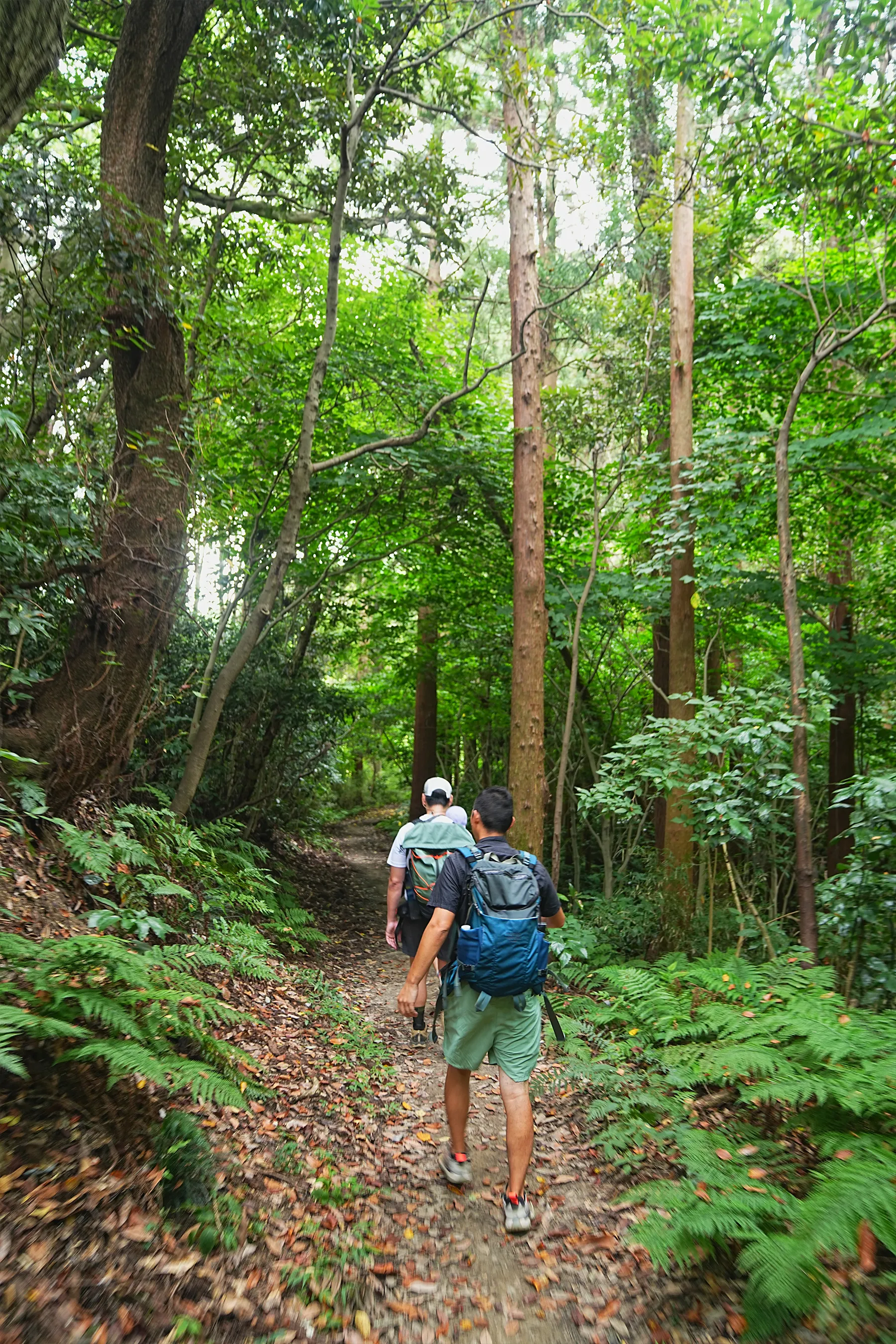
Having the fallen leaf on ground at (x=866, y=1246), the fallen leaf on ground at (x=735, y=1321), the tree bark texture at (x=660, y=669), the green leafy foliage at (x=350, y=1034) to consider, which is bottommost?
the green leafy foliage at (x=350, y=1034)

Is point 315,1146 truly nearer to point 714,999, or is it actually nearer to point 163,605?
point 714,999

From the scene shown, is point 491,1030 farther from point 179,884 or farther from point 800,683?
point 800,683

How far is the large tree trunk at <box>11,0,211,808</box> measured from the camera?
18.2 ft

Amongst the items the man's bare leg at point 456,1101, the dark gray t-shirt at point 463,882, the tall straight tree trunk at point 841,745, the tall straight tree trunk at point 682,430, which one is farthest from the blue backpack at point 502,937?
the tall straight tree trunk at point 841,745

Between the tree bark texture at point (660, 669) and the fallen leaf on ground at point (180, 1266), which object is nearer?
the fallen leaf on ground at point (180, 1266)

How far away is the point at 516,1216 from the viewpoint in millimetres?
3271

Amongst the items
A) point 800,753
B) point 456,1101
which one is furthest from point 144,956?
point 800,753

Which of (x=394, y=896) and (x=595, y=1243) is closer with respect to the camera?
(x=595, y=1243)

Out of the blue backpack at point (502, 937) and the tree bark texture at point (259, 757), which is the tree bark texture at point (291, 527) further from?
the blue backpack at point (502, 937)

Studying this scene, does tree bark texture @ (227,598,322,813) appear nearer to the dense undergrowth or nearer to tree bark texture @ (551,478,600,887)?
the dense undergrowth

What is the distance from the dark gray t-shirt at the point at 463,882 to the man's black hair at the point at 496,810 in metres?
0.06

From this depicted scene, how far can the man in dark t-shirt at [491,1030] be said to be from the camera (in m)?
3.31

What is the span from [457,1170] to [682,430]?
7950 mm

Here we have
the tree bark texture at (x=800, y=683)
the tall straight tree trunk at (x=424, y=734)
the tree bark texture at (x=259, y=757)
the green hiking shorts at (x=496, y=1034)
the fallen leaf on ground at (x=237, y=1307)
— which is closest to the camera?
the fallen leaf on ground at (x=237, y=1307)
